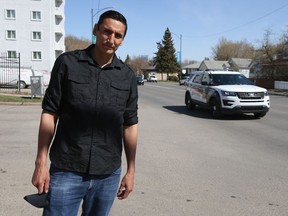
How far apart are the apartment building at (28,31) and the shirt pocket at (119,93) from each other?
168 ft

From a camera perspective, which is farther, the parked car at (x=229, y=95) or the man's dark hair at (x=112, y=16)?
the parked car at (x=229, y=95)

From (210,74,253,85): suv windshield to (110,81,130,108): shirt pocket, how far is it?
1240 centimetres

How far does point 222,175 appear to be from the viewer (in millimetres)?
5926

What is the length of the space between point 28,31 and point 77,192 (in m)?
53.6

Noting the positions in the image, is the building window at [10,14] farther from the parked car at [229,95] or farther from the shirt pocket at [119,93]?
the shirt pocket at [119,93]

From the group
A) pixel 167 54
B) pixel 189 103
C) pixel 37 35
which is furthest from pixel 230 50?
pixel 189 103

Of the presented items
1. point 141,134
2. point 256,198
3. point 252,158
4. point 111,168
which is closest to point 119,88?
point 111,168

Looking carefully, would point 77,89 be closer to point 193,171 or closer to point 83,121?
point 83,121

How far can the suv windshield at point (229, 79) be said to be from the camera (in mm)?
14648

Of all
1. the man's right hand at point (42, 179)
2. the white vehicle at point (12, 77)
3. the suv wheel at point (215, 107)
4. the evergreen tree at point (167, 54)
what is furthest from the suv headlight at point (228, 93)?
the evergreen tree at point (167, 54)

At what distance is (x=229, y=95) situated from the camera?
1326 cm

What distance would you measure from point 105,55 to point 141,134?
25.2ft

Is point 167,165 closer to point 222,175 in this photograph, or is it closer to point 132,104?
point 222,175

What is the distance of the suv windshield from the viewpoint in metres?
14.6
